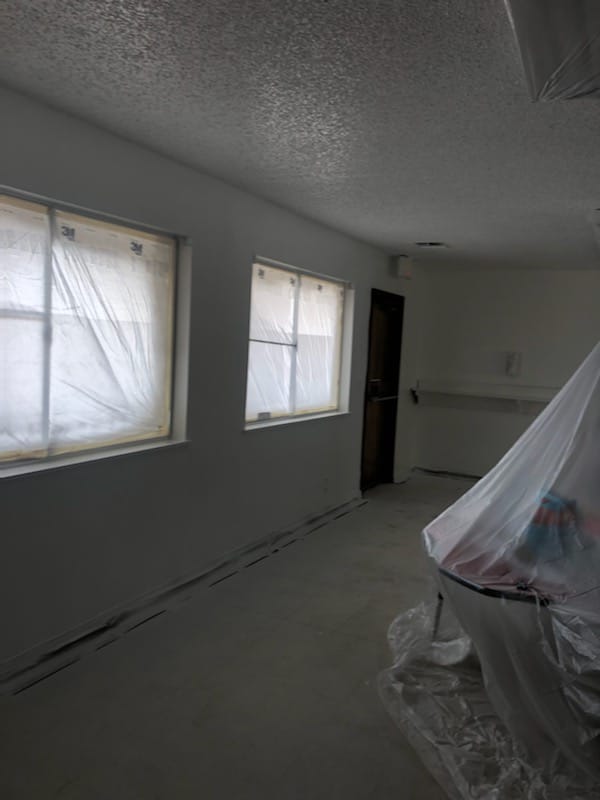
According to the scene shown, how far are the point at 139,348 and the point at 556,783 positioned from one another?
2.42 metres

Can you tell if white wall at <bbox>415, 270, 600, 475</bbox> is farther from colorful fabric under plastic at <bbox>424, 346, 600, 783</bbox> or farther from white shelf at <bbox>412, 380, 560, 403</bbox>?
colorful fabric under plastic at <bbox>424, 346, 600, 783</bbox>

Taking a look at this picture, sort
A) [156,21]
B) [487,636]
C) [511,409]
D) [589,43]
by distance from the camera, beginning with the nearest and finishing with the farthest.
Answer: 1. [589,43]
2. [156,21]
3. [487,636]
4. [511,409]

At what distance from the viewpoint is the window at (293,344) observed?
3930 mm

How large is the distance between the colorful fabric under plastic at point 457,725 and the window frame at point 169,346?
1548 mm

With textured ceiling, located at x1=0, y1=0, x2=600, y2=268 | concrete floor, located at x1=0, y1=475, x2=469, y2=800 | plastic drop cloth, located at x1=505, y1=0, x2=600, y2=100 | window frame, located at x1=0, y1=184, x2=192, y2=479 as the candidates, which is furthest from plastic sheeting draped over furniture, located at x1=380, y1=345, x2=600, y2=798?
window frame, located at x1=0, y1=184, x2=192, y2=479

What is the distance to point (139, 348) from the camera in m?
2.98

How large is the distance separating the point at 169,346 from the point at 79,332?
0.61m

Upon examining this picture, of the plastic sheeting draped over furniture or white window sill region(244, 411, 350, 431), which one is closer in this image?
the plastic sheeting draped over furniture

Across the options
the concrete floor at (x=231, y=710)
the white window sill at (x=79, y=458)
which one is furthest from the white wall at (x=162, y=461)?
the concrete floor at (x=231, y=710)

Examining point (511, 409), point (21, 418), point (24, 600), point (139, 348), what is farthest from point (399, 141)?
point (511, 409)

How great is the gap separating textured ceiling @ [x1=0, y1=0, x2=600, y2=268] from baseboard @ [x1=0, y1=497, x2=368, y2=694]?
2.18m

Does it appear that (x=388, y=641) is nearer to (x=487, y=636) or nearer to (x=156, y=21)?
(x=487, y=636)

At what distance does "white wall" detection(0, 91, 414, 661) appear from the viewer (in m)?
2.40

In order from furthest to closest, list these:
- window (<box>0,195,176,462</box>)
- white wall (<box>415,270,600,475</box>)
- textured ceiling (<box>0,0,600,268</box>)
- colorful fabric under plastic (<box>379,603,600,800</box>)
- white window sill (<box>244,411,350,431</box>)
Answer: white wall (<box>415,270,600,475</box>)
white window sill (<box>244,411,350,431</box>)
window (<box>0,195,176,462</box>)
colorful fabric under plastic (<box>379,603,600,800</box>)
textured ceiling (<box>0,0,600,268</box>)
